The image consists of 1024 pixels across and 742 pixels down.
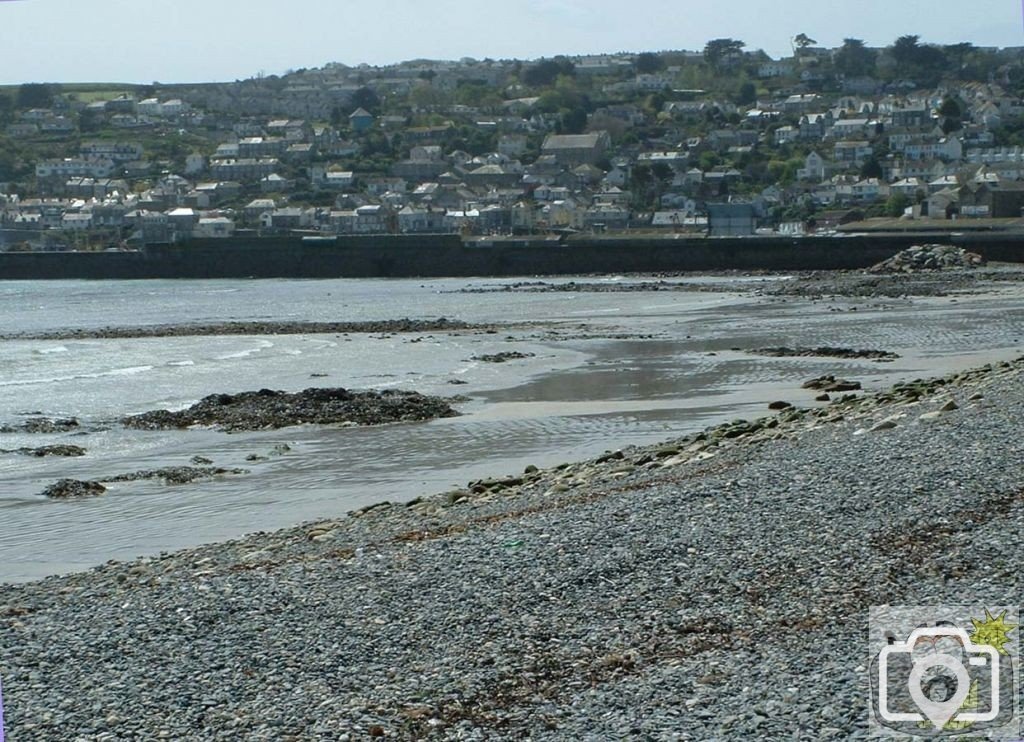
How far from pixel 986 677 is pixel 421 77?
7491 inches

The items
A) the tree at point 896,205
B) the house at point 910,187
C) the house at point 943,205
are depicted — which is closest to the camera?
the house at point 943,205

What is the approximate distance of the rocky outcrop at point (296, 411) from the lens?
17141mm

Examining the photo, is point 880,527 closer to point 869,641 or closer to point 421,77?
A: point 869,641

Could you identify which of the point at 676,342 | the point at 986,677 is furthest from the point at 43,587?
the point at 676,342

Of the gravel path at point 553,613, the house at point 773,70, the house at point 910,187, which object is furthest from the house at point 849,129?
the gravel path at point 553,613

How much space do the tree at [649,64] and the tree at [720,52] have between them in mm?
6357

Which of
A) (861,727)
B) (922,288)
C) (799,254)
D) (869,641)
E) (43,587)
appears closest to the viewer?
(861,727)

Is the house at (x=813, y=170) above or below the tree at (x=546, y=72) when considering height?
Answer: below

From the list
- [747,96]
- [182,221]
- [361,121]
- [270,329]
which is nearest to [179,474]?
[270,329]

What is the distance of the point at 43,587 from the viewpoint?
872cm

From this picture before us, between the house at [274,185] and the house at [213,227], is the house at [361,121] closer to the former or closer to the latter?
the house at [274,185]

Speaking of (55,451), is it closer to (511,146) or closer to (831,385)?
(831,385)
